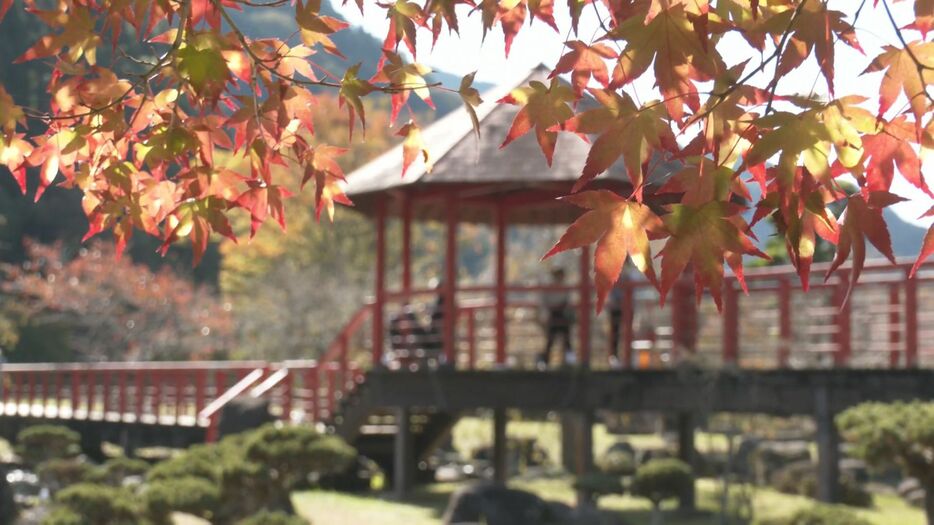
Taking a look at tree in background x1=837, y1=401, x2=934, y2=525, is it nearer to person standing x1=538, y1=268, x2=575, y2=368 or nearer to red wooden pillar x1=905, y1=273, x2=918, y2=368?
red wooden pillar x1=905, y1=273, x2=918, y2=368

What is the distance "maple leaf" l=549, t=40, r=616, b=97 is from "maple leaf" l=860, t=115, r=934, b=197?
1.75ft

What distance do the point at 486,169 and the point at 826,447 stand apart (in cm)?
425


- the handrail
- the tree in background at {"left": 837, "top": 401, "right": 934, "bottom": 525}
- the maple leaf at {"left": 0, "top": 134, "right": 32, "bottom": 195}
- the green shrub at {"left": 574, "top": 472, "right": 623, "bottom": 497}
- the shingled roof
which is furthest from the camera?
the handrail

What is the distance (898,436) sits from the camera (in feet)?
28.6

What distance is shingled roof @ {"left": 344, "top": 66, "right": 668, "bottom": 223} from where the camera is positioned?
1243 cm

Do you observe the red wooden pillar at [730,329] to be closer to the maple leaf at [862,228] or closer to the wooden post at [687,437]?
the wooden post at [687,437]

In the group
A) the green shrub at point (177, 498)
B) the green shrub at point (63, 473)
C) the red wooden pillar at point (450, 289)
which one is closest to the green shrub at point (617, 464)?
the red wooden pillar at point (450, 289)

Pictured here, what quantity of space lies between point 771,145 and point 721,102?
0.24 m

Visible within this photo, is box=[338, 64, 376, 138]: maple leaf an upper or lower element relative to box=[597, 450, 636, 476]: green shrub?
upper

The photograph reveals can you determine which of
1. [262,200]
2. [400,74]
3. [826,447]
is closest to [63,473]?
[826,447]

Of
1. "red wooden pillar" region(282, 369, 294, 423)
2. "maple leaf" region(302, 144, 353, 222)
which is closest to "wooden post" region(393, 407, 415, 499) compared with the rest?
"red wooden pillar" region(282, 369, 294, 423)

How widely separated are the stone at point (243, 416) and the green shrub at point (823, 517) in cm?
898

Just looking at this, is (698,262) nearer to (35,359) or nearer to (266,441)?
(266,441)

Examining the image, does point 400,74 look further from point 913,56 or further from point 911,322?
point 911,322
